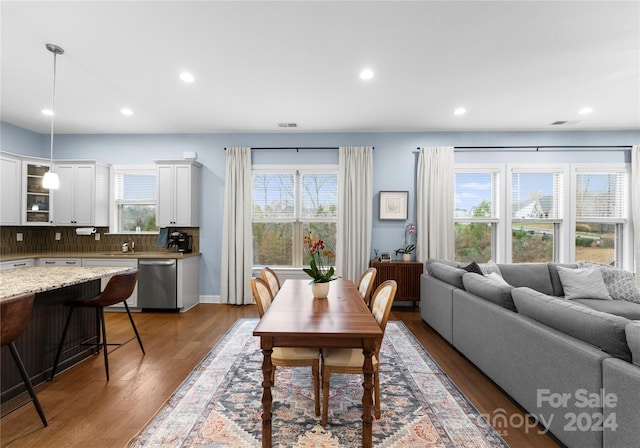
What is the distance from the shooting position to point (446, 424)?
196 centimetres

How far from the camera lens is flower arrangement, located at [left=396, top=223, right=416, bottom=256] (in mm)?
4852

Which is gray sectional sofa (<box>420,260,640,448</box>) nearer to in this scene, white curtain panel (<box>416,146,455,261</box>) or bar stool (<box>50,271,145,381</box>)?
white curtain panel (<box>416,146,455,261</box>)

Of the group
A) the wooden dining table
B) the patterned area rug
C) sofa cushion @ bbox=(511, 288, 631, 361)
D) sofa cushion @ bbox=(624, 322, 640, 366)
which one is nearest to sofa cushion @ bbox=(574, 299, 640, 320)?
sofa cushion @ bbox=(511, 288, 631, 361)

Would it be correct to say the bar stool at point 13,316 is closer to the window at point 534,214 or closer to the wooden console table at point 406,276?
the wooden console table at point 406,276

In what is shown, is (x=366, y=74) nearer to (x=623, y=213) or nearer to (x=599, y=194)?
(x=599, y=194)

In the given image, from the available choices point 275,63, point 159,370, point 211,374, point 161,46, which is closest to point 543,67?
point 275,63

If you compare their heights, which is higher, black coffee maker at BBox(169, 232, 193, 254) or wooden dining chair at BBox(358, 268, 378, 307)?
black coffee maker at BBox(169, 232, 193, 254)

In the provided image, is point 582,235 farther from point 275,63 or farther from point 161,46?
point 161,46

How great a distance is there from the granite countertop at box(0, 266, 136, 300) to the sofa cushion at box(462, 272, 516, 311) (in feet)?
11.0

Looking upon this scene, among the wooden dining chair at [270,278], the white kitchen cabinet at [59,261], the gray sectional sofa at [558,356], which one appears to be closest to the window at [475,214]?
the gray sectional sofa at [558,356]

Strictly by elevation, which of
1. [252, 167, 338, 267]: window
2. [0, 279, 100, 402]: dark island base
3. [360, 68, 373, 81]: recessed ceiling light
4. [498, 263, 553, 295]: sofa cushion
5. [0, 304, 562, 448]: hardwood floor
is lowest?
[0, 304, 562, 448]: hardwood floor

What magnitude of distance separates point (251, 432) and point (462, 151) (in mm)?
4888

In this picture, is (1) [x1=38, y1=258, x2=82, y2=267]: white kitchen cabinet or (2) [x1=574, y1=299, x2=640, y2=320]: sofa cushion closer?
(2) [x1=574, y1=299, x2=640, y2=320]: sofa cushion

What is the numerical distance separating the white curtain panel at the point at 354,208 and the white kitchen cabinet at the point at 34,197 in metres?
4.65
